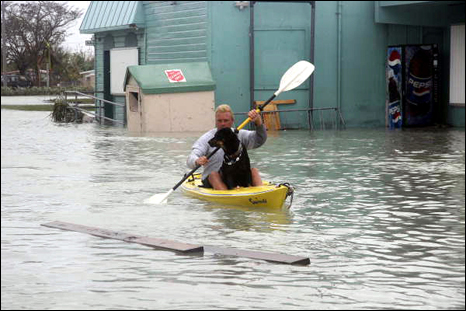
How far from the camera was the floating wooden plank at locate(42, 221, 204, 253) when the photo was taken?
7758 mm

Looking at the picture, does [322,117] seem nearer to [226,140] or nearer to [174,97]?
[174,97]

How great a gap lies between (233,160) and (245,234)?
217 centimetres

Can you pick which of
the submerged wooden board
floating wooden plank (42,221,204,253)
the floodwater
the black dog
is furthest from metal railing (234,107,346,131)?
the submerged wooden board

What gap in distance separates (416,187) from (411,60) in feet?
49.5

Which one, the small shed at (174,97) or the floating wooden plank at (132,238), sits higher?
the small shed at (174,97)

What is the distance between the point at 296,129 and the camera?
2612 cm

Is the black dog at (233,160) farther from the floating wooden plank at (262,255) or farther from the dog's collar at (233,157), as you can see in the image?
the floating wooden plank at (262,255)

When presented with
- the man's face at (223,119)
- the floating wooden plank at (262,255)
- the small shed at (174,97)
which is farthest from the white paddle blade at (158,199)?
the small shed at (174,97)

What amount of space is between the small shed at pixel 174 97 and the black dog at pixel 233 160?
43.1ft

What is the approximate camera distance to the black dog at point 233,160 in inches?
422

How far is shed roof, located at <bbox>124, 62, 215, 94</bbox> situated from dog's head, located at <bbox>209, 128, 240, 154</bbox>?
13416mm

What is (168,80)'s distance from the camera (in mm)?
24297

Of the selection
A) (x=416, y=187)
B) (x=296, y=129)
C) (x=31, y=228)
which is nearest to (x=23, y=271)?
(x=31, y=228)

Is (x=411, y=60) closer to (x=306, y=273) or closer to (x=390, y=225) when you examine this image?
(x=390, y=225)
